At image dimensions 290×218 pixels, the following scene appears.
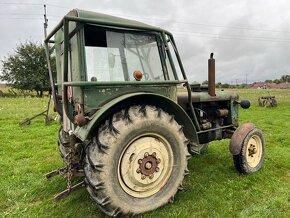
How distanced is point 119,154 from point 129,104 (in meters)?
0.64

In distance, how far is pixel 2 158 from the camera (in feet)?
19.1

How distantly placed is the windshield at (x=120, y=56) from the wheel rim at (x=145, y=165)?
2.79ft

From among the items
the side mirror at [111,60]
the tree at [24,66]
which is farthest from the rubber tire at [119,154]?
the tree at [24,66]

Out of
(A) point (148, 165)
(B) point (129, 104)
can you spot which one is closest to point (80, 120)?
(B) point (129, 104)

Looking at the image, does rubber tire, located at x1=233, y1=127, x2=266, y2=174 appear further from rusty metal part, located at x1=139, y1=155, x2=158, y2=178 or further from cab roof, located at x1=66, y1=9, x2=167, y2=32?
cab roof, located at x1=66, y1=9, x2=167, y2=32

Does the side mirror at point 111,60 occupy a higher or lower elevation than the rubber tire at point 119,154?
higher

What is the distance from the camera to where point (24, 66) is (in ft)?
119

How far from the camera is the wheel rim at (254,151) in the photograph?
179 inches

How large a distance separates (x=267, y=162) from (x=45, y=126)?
776 centimetres

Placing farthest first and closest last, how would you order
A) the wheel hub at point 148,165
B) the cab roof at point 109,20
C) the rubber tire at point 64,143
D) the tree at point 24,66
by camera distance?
1. the tree at point 24,66
2. the rubber tire at point 64,143
3. the wheel hub at point 148,165
4. the cab roof at point 109,20

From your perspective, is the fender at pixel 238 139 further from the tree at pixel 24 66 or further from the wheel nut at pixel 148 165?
the tree at pixel 24 66

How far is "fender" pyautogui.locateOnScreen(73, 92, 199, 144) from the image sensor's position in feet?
9.55

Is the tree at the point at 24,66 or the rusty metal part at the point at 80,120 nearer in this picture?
the rusty metal part at the point at 80,120

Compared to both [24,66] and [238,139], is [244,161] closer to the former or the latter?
[238,139]
